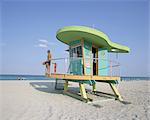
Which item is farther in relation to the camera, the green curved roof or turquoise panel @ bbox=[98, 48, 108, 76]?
turquoise panel @ bbox=[98, 48, 108, 76]

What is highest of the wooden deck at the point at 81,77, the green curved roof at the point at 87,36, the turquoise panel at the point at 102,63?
the green curved roof at the point at 87,36

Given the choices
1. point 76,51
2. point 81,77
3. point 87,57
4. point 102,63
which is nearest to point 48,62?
point 76,51

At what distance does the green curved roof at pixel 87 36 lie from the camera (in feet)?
33.5

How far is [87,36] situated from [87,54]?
1264mm

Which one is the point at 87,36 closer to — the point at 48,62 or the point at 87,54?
the point at 87,54

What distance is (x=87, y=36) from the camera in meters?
10.8

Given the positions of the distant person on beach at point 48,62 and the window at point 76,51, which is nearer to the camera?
the window at point 76,51

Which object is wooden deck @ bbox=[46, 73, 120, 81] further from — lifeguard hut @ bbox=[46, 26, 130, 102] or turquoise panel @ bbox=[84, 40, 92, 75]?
turquoise panel @ bbox=[84, 40, 92, 75]

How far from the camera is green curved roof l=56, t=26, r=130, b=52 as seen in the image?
10211 mm

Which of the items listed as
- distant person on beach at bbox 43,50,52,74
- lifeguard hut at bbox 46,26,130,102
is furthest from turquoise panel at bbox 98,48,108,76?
distant person on beach at bbox 43,50,52,74

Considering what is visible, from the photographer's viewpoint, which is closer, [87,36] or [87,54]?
[87,36]

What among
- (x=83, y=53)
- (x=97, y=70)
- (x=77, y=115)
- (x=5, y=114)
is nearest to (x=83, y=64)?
(x=83, y=53)

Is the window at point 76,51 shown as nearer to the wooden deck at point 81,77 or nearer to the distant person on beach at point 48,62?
the distant person on beach at point 48,62

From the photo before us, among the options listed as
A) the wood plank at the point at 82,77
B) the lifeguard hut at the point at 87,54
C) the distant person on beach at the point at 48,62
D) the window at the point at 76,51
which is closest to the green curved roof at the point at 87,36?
the lifeguard hut at the point at 87,54
